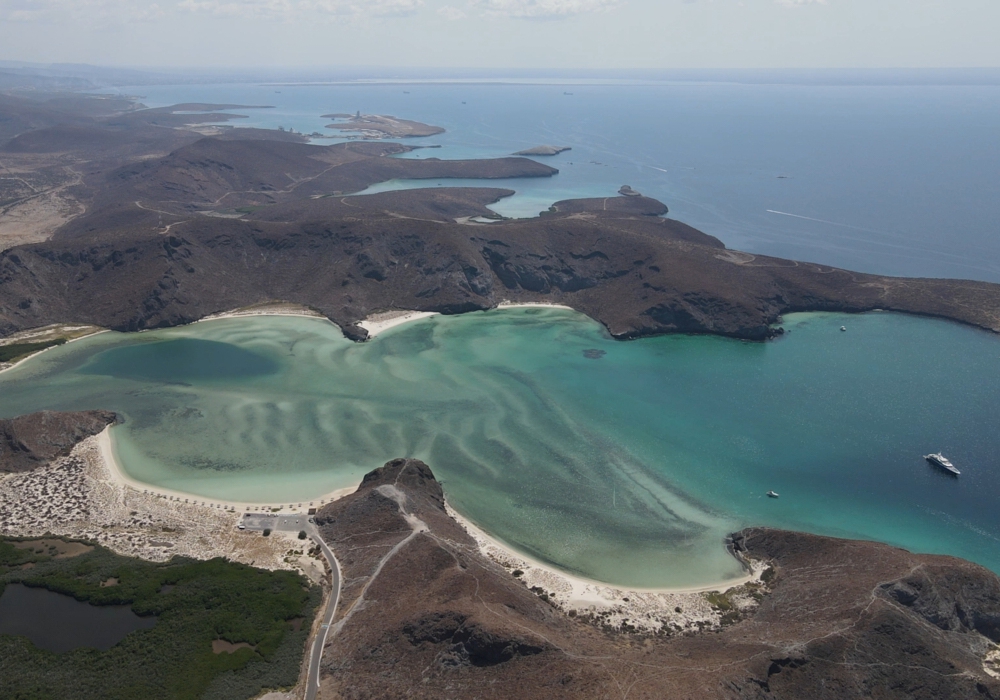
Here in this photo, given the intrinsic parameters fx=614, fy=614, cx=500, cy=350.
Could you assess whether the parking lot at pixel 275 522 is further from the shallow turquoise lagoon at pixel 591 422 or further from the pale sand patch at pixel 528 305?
the pale sand patch at pixel 528 305

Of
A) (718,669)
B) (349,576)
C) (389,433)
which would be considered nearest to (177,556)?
(349,576)

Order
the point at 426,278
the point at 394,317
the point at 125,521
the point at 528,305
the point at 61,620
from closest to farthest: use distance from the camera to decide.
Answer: the point at 61,620
the point at 125,521
the point at 394,317
the point at 528,305
the point at 426,278

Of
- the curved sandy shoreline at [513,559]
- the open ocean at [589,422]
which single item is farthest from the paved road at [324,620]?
the open ocean at [589,422]

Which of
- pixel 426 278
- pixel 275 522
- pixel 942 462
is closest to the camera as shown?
pixel 275 522

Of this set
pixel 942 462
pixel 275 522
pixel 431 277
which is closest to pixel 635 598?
pixel 275 522

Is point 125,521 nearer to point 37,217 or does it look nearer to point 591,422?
point 591,422

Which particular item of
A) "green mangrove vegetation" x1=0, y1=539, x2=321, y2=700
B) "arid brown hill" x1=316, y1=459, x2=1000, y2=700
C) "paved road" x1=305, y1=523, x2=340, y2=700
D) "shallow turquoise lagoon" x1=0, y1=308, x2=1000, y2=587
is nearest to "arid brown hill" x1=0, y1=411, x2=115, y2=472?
"shallow turquoise lagoon" x1=0, y1=308, x2=1000, y2=587
